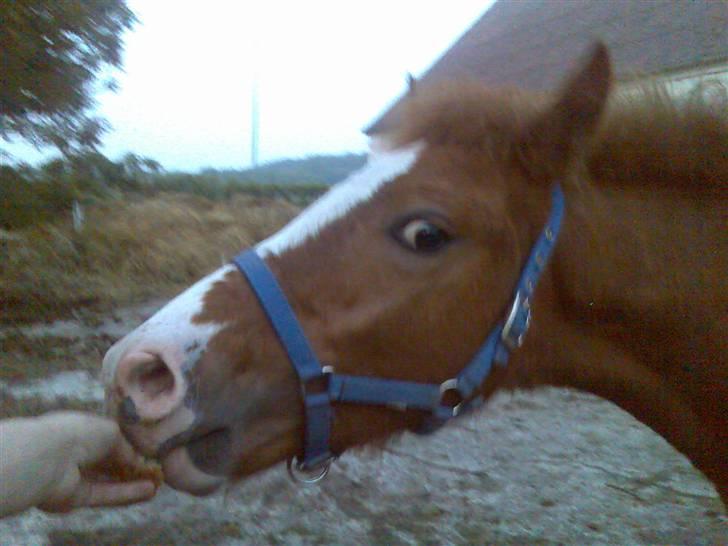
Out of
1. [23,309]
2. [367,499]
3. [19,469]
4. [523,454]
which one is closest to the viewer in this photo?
[19,469]

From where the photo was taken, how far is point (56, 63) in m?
6.49

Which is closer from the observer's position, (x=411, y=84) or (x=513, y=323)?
(x=513, y=323)

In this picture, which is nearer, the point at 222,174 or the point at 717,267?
the point at 717,267

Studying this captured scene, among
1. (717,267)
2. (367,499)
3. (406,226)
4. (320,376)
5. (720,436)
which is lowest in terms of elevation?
(367,499)

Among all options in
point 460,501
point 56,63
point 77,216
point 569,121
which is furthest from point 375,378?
point 77,216

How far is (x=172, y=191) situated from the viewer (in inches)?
607

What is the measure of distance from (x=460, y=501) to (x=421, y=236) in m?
2.19

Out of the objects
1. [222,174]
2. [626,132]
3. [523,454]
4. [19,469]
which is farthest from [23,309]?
[222,174]

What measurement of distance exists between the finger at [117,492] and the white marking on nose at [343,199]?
30.5 inches

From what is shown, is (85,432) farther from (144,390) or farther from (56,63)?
(56,63)

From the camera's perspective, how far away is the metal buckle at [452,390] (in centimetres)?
164

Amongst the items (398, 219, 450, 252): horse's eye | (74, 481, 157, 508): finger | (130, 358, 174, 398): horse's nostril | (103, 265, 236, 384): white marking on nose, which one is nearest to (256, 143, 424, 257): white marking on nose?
(398, 219, 450, 252): horse's eye

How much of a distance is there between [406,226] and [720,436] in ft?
3.70

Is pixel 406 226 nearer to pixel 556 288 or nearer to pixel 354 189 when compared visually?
pixel 354 189
